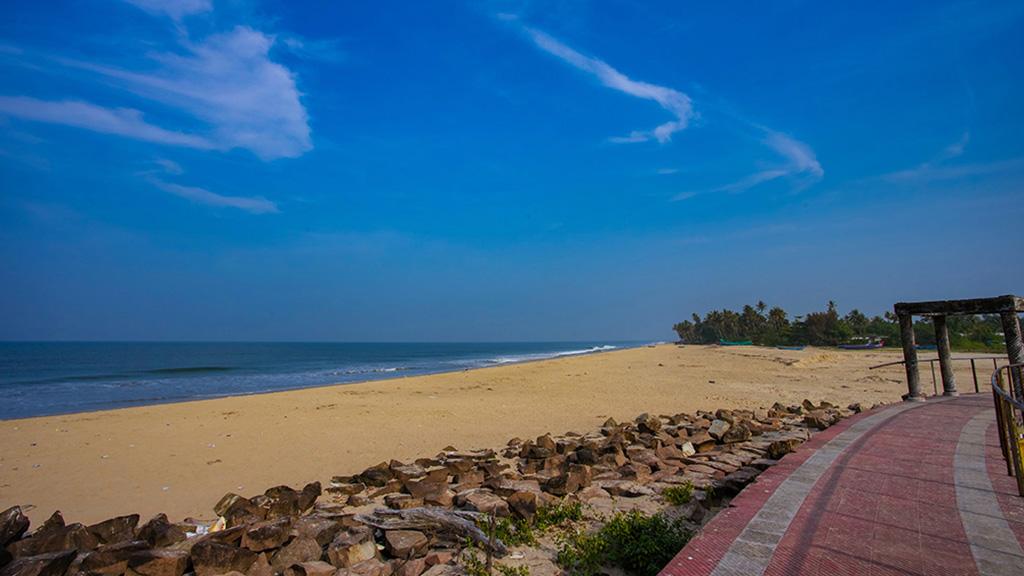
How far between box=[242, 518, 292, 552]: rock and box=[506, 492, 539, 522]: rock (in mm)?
2392

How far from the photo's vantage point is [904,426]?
927cm

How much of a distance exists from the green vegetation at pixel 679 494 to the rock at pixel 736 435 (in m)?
3.65

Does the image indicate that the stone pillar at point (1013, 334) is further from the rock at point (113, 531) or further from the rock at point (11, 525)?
the rock at point (11, 525)

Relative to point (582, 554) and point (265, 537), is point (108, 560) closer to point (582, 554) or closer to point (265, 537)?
point (265, 537)

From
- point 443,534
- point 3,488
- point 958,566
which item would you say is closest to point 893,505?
point 958,566

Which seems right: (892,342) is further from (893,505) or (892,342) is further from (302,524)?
(302,524)

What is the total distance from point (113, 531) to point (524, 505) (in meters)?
4.45

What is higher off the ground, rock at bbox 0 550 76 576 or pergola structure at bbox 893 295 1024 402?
pergola structure at bbox 893 295 1024 402

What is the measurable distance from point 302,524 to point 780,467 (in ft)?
19.2

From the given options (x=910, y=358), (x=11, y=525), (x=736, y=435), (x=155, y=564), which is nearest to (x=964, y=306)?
(x=910, y=358)

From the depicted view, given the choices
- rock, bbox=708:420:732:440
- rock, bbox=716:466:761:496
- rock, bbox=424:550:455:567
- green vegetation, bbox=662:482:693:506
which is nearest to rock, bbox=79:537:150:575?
rock, bbox=424:550:455:567

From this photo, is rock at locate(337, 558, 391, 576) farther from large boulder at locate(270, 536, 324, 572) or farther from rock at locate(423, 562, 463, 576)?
large boulder at locate(270, 536, 324, 572)

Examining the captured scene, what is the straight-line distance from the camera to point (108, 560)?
4.54 metres

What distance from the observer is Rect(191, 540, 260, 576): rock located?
4555 mm
